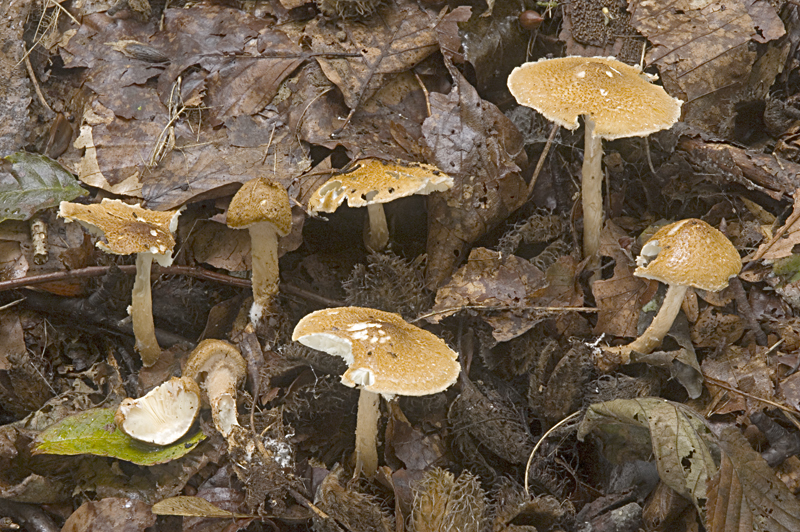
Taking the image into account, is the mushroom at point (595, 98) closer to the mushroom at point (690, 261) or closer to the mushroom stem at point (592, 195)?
the mushroom stem at point (592, 195)

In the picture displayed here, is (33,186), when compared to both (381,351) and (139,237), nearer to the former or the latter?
(139,237)

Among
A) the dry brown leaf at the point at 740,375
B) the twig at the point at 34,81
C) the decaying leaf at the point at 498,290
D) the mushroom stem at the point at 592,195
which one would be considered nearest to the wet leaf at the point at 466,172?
the decaying leaf at the point at 498,290

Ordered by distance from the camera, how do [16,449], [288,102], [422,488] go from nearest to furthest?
[422,488] < [16,449] < [288,102]

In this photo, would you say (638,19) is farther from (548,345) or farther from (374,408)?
(374,408)

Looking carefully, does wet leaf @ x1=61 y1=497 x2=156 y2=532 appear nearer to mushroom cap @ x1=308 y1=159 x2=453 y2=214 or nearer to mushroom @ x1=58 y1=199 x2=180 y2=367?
mushroom @ x1=58 y1=199 x2=180 y2=367

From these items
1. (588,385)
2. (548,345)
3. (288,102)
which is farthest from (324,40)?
(588,385)

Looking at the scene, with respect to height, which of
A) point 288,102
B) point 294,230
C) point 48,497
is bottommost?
point 48,497

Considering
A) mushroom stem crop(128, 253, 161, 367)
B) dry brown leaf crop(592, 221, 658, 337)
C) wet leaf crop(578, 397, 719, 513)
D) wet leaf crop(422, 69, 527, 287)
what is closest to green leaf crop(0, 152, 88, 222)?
mushroom stem crop(128, 253, 161, 367)
